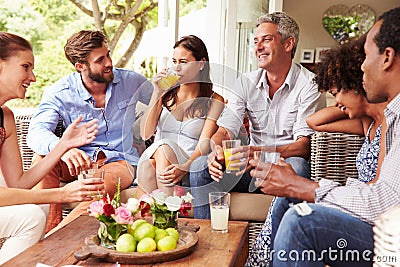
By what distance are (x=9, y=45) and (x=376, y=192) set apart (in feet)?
5.43

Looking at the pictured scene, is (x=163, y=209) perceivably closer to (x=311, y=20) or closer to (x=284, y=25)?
(x=284, y=25)

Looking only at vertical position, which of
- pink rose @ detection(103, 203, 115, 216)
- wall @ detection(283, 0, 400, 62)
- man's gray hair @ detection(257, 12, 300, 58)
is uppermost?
wall @ detection(283, 0, 400, 62)

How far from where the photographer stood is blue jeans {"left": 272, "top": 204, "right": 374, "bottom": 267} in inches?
72.0

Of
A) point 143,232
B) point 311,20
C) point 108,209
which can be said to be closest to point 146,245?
point 143,232

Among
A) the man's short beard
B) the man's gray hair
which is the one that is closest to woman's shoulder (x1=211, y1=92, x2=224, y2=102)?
the man's gray hair

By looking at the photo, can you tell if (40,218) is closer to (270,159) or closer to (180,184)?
(180,184)

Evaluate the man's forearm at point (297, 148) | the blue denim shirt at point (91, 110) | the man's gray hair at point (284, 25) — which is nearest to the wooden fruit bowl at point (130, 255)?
the man's forearm at point (297, 148)

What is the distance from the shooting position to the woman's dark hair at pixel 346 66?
7.84 feet

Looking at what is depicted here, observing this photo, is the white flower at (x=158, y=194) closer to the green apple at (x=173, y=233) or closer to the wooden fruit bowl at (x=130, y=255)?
the green apple at (x=173, y=233)

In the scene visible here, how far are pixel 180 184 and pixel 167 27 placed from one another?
1.67 meters

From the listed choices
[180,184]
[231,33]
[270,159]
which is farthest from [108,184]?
[231,33]

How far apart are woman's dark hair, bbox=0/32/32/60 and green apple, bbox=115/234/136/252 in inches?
43.1

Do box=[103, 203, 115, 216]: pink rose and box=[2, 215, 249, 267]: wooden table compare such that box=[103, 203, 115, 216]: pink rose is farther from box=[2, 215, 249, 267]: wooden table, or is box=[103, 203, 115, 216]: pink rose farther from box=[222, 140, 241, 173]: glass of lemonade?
box=[222, 140, 241, 173]: glass of lemonade

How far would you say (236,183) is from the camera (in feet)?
9.35
